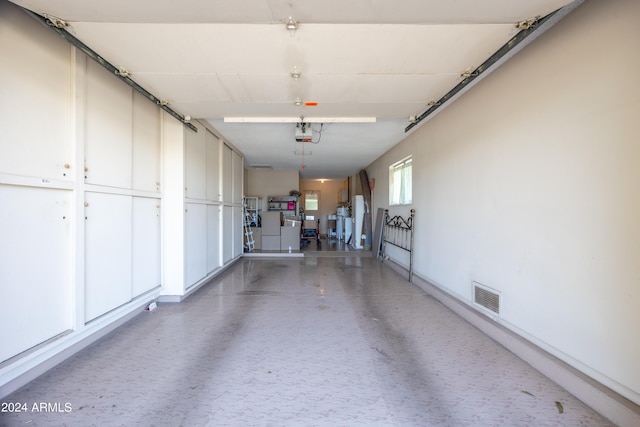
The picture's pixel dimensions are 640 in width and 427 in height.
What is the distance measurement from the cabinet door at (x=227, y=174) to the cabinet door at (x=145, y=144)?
1.79m

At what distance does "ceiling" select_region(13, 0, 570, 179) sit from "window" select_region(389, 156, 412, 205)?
180cm

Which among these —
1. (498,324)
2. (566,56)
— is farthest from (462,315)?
(566,56)

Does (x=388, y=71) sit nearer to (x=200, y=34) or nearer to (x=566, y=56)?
(x=566, y=56)

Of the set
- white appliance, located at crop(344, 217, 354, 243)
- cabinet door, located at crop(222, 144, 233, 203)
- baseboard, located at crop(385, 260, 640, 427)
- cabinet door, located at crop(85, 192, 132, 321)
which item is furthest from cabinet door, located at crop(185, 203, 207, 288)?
white appliance, located at crop(344, 217, 354, 243)

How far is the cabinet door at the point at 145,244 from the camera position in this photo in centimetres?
294

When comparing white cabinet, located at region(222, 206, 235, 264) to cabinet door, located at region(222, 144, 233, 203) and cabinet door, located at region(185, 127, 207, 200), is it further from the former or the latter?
cabinet door, located at region(185, 127, 207, 200)

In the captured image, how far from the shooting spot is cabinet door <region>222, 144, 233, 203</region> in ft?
17.0

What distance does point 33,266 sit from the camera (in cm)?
180

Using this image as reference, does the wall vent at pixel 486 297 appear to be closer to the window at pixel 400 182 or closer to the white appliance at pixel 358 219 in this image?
the window at pixel 400 182

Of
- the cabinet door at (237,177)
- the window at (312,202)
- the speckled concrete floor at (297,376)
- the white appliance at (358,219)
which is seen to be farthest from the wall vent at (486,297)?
the window at (312,202)

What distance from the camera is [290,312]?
3.13 metres

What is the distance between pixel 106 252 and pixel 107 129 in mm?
1204

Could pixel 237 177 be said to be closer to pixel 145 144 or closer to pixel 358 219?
pixel 145 144

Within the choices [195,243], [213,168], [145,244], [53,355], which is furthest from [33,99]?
[213,168]
